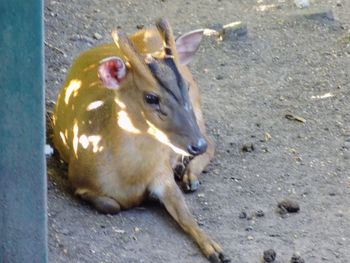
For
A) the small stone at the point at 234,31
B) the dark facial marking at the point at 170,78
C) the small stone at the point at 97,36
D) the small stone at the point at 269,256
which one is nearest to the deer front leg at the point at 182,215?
the small stone at the point at 269,256

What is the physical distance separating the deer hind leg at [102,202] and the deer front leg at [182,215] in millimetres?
226

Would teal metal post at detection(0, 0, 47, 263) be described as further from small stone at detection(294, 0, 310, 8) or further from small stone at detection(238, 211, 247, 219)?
small stone at detection(294, 0, 310, 8)

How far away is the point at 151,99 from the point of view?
5.60 meters

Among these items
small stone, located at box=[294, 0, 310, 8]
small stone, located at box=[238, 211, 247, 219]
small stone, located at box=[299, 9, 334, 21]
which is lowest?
small stone, located at box=[294, 0, 310, 8]

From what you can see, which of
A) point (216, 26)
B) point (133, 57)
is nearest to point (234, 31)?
point (216, 26)

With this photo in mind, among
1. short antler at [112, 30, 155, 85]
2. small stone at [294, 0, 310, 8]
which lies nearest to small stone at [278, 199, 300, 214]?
short antler at [112, 30, 155, 85]

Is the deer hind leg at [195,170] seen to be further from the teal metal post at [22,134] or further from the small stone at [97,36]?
the small stone at [97,36]

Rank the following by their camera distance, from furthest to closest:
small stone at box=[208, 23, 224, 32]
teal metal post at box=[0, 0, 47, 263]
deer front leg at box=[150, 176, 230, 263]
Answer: small stone at box=[208, 23, 224, 32]
deer front leg at box=[150, 176, 230, 263]
teal metal post at box=[0, 0, 47, 263]

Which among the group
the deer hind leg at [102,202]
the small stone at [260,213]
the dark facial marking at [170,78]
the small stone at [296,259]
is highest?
the dark facial marking at [170,78]

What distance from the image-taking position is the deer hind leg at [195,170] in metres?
6.18

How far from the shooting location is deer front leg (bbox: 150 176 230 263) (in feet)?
17.7

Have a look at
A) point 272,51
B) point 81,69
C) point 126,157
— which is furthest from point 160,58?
point 272,51

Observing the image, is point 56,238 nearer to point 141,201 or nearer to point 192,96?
point 141,201

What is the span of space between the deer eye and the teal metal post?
1.17 m
